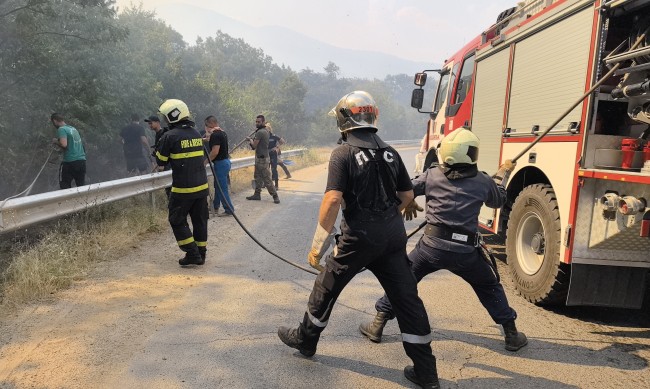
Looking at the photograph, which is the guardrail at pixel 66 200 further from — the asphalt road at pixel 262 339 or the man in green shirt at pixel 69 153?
the man in green shirt at pixel 69 153

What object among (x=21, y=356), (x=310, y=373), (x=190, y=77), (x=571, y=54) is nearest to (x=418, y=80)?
(x=571, y=54)

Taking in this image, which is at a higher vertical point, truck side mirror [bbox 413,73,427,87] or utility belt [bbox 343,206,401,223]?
truck side mirror [bbox 413,73,427,87]

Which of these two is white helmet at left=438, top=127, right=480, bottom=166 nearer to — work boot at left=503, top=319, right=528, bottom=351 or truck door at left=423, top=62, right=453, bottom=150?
work boot at left=503, top=319, right=528, bottom=351

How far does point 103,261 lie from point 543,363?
14.8 ft

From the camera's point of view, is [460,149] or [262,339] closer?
[460,149]

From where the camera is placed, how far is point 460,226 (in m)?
3.32

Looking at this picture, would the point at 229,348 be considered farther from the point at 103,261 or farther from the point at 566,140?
the point at 566,140

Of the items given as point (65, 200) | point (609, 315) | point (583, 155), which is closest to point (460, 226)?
point (583, 155)

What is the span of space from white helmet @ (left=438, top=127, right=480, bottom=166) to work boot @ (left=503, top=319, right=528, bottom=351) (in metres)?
1.25

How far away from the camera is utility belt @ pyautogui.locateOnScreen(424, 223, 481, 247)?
3.32 metres

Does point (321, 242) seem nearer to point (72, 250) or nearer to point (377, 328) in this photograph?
point (377, 328)

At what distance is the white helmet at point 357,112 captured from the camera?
2.92 metres

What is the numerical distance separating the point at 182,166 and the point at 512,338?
377cm

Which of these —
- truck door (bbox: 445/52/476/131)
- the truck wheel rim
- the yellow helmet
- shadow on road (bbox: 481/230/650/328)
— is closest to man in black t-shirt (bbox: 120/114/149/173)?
the yellow helmet
